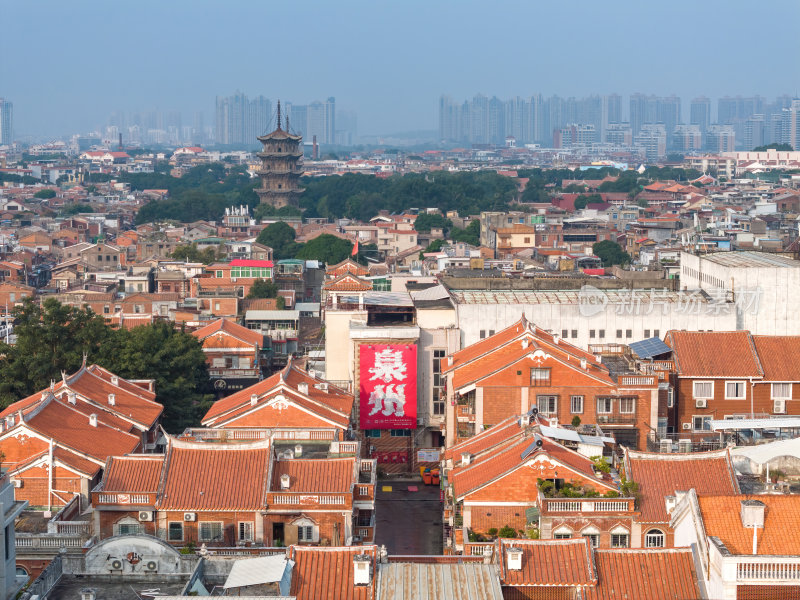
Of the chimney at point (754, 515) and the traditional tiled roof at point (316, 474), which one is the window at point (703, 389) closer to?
the traditional tiled roof at point (316, 474)

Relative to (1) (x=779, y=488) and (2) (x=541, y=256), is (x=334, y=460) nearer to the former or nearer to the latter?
(1) (x=779, y=488)

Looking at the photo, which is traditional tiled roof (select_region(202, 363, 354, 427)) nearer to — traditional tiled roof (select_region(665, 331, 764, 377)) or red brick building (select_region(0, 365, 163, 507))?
red brick building (select_region(0, 365, 163, 507))

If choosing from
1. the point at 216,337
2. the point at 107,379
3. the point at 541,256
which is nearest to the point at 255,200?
the point at 541,256

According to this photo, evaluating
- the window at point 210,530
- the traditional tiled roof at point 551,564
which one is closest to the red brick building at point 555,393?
the window at point 210,530

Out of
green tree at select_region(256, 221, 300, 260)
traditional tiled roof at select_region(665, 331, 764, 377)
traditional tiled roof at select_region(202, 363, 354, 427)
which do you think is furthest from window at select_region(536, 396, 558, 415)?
green tree at select_region(256, 221, 300, 260)

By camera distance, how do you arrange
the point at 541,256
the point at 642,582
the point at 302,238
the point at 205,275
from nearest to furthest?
the point at 642,582 < the point at 205,275 < the point at 541,256 < the point at 302,238

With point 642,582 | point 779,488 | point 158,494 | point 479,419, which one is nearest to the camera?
point 642,582
